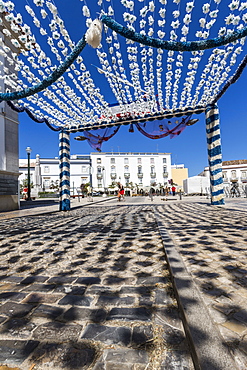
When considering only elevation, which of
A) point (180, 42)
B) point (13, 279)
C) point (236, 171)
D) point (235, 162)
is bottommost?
point (13, 279)

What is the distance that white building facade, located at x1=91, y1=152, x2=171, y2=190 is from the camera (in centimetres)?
5747

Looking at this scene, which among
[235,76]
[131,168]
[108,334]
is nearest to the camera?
[108,334]

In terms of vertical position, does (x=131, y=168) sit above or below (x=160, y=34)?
above

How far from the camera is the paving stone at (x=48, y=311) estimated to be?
162cm

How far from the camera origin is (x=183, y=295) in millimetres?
1673

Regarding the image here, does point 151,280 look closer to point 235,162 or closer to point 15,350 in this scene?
point 15,350

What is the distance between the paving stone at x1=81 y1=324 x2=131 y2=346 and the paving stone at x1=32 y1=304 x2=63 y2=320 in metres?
0.34

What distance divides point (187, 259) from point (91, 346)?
170 centimetres

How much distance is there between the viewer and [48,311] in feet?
5.53

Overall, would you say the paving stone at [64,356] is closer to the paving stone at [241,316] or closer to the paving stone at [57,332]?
the paving stone at [57,332]

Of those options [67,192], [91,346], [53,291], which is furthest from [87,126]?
[91,346]

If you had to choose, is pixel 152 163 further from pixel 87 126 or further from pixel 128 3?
pixel 128 3

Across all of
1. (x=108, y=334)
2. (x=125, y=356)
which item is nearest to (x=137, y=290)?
(x=108, y=334)

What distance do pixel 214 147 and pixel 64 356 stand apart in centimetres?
920
